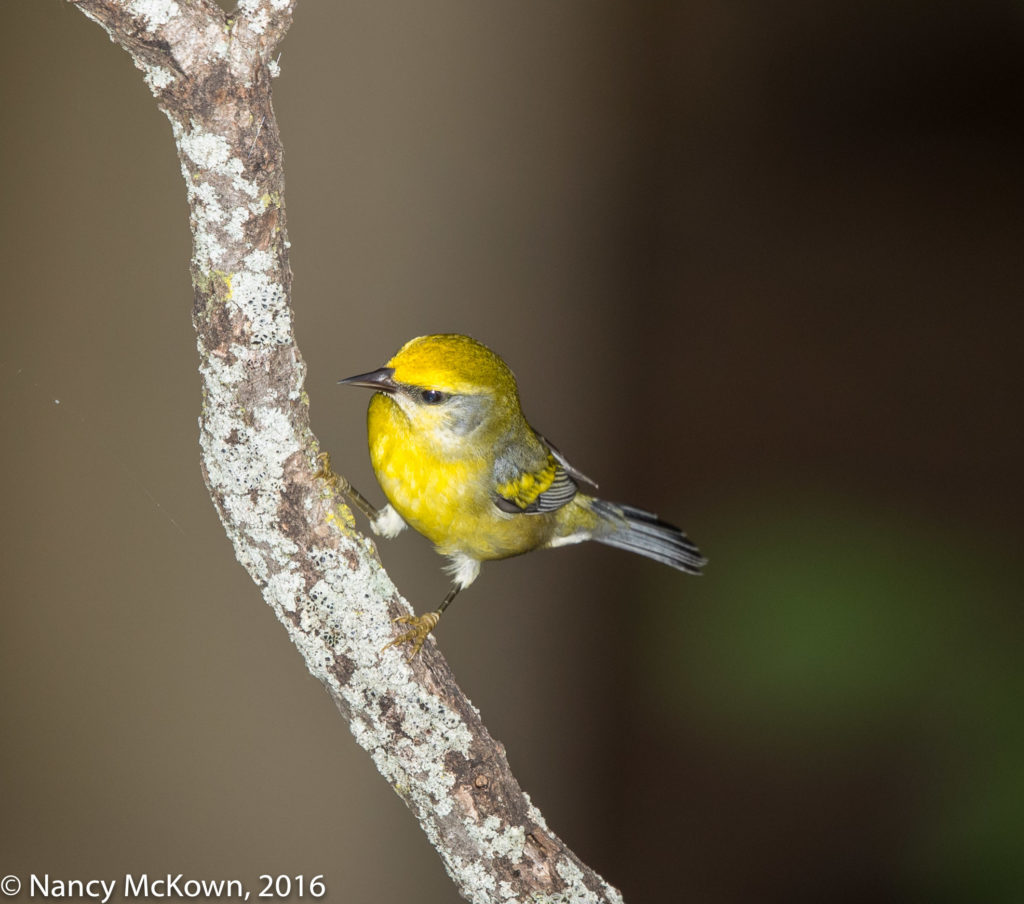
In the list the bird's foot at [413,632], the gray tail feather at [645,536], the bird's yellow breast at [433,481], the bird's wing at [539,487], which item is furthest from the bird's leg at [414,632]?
the gray tail feather at [645,536]

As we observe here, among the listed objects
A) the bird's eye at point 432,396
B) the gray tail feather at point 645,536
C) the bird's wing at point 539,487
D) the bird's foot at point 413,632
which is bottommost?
the gray tail feather at point 645,536

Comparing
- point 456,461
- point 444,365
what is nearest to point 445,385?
point 444,365

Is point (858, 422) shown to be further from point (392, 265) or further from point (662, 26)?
point (392, 265)

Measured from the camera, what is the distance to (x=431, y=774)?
1938 mm

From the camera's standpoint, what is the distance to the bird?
2.08 meters

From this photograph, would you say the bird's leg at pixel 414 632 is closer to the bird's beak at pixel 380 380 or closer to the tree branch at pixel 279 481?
the tree branch at pixel 279 481

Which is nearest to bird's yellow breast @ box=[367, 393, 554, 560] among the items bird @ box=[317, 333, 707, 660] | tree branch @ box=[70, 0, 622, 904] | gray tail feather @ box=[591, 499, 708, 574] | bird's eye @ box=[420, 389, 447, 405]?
bird @ box=[317, 333, 707, 660]

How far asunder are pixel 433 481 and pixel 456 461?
0.07 metres

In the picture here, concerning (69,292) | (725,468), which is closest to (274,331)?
(69,292)

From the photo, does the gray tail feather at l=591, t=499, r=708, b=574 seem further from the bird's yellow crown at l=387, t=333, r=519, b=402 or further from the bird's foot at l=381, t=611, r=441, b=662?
the bird's foot at l=381, t=611, r=441, b=662

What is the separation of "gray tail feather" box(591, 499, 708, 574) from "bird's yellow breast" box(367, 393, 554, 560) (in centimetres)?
77

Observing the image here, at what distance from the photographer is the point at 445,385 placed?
2084 mm

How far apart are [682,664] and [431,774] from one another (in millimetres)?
1451

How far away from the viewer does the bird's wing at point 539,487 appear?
8.04 ft
